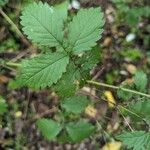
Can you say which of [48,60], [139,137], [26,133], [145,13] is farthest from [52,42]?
[145,13]

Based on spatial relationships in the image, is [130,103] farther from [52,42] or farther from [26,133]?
[26,133]

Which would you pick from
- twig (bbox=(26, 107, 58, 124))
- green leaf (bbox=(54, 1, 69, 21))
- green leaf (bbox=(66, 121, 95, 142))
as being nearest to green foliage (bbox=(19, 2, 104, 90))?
green leaf (bbox=(54, 1, 69, 21))

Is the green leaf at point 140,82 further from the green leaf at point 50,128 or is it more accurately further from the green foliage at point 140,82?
the green leaf at point 50,128

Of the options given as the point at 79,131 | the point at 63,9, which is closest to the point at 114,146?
the point at 79,131

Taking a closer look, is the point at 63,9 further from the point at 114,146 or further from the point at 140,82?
the point at 114,146

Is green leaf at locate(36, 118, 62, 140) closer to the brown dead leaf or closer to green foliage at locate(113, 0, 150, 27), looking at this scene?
Result: the brown dead leaf

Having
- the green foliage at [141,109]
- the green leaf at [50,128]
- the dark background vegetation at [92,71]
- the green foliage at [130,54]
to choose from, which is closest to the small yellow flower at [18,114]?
the dark background vegetation at [92,71]
